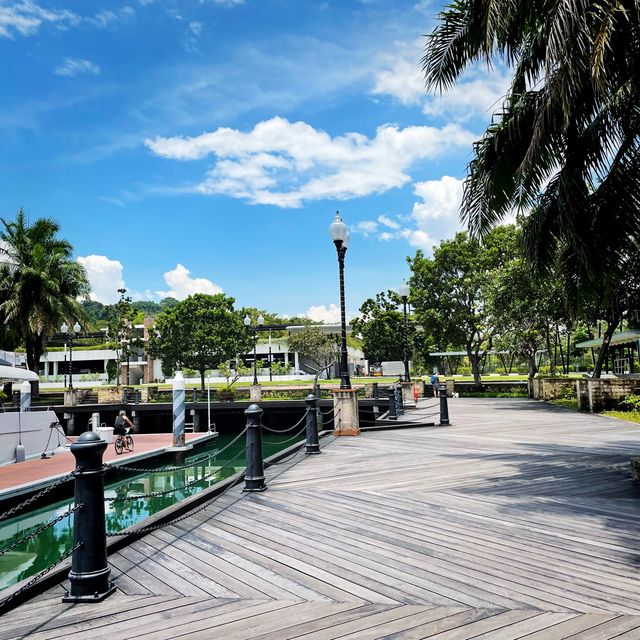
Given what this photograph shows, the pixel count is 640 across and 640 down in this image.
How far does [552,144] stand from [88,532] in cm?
851

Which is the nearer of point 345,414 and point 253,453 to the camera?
point 253,453

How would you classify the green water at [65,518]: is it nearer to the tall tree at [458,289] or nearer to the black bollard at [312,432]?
the black bollard at [312,432]

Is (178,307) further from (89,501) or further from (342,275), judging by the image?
(89,501)

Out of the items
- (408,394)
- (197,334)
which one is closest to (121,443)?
(408,394)

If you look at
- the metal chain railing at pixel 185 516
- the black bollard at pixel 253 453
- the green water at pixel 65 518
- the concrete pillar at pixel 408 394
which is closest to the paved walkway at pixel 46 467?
the green water at pixel 65 518

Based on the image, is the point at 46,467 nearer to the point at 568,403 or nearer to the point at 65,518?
the point at 65,518

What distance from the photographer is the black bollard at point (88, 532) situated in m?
3.79

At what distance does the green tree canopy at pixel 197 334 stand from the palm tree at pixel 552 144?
43.7 meters

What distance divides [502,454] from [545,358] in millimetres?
93010

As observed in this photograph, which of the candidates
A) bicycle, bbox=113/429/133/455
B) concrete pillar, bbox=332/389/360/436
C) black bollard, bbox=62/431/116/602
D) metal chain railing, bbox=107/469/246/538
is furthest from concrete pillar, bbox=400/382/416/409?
black bollard, bbox=62/431/116/602

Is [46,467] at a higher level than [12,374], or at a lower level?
lower

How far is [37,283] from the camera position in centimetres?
3881

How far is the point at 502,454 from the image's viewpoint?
400 inches

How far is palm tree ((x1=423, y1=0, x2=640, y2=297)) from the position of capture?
751 cm
